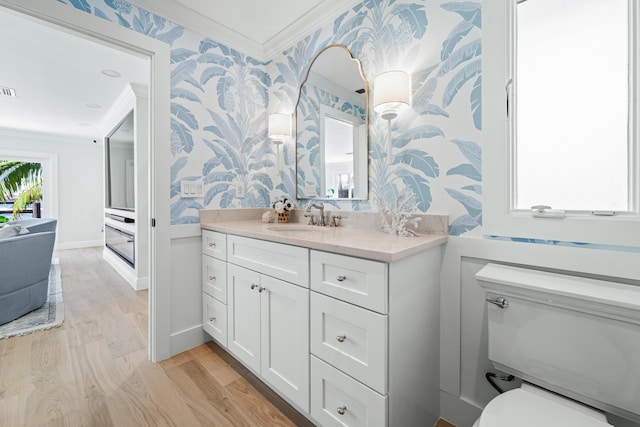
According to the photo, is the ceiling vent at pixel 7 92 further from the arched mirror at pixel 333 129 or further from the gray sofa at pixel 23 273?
the arched mirror at pixel 333 129

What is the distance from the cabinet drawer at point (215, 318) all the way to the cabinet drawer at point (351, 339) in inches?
33.8

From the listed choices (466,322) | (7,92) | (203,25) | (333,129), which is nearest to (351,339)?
(466,322)

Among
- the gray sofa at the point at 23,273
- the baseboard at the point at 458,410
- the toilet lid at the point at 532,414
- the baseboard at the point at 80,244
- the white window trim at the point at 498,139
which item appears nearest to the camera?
the toilet lid at the point at 532,414

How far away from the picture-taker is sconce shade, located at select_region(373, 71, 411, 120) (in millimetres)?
1417

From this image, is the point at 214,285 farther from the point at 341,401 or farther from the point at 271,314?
the point at 341,401

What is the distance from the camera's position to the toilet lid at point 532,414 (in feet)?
2.60

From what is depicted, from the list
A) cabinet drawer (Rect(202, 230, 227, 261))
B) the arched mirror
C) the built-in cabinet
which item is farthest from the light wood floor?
the arched mirror

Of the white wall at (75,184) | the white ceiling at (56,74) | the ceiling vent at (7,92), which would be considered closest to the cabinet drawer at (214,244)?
the white ceiling at (56,74)

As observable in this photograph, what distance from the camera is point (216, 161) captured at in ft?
6.95

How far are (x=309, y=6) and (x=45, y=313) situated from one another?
3.50 metres

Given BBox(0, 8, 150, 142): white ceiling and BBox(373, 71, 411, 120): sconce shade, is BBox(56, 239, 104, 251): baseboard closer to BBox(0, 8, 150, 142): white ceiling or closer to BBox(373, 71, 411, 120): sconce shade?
BBox(0, 8, 150, 142): white ceiling

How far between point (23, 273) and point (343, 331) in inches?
122

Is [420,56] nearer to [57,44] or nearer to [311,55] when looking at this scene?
[311,55]

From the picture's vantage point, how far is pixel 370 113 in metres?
1.66
